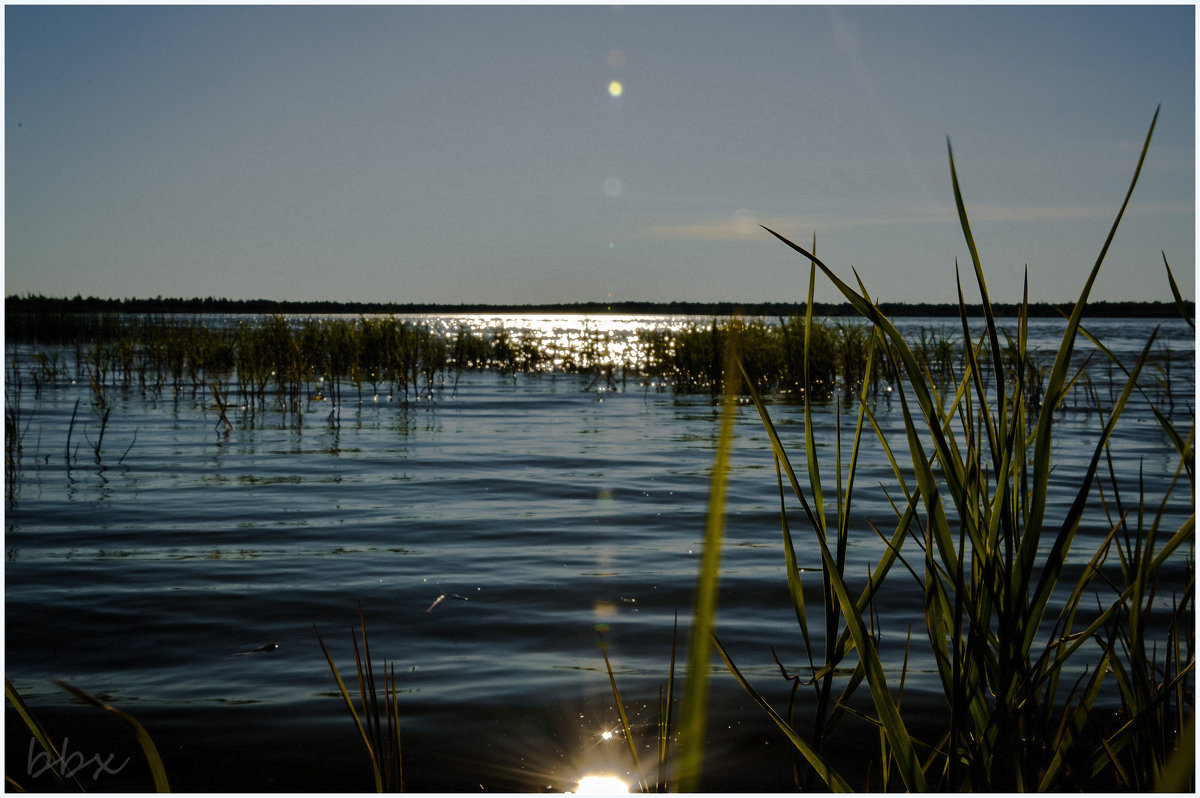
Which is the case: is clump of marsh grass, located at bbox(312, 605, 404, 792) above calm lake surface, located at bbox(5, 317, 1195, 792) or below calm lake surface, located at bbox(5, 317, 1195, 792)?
above

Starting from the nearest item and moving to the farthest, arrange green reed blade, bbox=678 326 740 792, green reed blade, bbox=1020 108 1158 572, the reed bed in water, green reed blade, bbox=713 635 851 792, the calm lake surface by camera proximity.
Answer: green reed blade, bbox=678 326 740 792 < green reed blade, bbox=1020 108 1158 572 < green reed blade, bbox=713 635 851 792 < the calm lake surface < the reed bed in water

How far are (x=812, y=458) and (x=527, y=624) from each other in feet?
6.69

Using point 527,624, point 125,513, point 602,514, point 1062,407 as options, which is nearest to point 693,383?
point 1062,407

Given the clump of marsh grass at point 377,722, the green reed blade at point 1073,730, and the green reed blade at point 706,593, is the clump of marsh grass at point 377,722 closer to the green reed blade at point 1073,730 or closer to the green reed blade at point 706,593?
the green reed blade at point 706,593

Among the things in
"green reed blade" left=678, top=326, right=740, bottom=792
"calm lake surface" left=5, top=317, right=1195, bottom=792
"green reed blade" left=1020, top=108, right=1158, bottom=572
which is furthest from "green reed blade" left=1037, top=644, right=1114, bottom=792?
"calm lake surface" left=5, top=317, right=1195, bottom=792

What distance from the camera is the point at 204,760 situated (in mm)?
2254

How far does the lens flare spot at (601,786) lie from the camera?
2.12m

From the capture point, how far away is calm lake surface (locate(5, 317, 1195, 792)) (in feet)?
7.66

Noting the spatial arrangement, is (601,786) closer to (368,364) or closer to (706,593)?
(706,593)

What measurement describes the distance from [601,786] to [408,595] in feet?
5.05

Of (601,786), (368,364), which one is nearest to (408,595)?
(601,786)

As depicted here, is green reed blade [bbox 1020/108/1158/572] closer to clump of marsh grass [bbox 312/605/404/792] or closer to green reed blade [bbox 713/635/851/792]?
green reed blade [bbox 713/635/851/792]

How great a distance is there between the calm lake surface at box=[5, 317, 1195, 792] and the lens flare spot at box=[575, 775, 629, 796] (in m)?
0.04

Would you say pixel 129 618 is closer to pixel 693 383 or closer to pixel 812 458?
pixel 812 458
